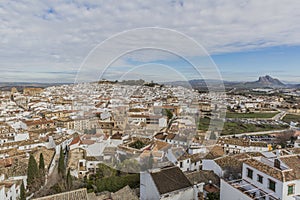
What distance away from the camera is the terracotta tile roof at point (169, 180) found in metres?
4.53

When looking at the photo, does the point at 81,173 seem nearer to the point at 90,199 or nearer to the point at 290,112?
the point at 90,199

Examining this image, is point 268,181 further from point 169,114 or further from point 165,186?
point 169,114

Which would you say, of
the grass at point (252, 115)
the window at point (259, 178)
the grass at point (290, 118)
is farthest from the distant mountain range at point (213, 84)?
the grass at point (290, 118)

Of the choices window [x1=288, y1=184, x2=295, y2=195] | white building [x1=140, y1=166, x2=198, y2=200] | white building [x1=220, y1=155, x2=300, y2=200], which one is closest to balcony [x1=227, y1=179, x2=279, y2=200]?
white building [x1=220, y1=155, x2=300, y2=200]

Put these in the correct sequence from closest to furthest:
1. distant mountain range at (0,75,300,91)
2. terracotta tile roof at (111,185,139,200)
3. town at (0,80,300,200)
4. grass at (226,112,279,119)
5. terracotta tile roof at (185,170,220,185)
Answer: distant mountain range at (0,75,300,91) → town at (0,80,300,200) → terracotta tile roof at (111,185,139,200) → terracotta tile roof at (185,170,220,185) → grass at (226,112,279,119)

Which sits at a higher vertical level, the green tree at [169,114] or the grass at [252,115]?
the green tree at [169,114]

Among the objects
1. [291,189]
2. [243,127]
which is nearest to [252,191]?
[291,189]

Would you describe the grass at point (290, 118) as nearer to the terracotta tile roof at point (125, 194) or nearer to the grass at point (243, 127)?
the grass at point (243, 127)

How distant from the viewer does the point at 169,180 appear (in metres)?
4.72

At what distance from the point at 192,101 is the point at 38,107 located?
1875 centimetres

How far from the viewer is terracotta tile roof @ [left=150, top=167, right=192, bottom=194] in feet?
14.9

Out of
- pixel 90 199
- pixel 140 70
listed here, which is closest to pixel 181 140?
pixel 140 70

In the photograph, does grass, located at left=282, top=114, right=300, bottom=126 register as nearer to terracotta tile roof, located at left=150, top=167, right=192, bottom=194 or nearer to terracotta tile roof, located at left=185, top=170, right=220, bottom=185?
terracotta tile roof, located at left=185, top=170, right=220, bottom=185

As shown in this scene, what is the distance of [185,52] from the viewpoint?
3070mm
